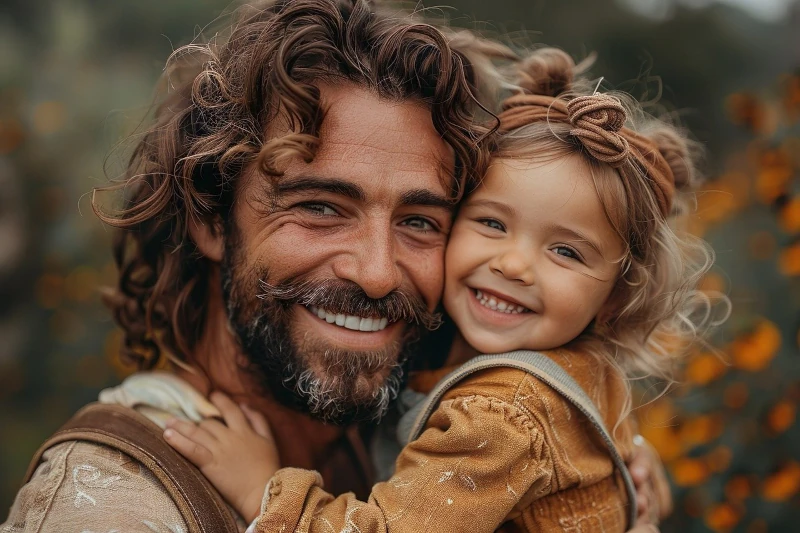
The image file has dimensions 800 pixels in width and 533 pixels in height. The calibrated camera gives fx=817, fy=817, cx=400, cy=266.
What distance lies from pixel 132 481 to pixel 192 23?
8.98 feet

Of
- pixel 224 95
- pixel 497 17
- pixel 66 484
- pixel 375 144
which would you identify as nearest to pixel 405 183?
pixel 375 144

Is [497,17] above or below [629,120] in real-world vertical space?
below

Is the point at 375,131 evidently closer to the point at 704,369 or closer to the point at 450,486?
the point at 450,486

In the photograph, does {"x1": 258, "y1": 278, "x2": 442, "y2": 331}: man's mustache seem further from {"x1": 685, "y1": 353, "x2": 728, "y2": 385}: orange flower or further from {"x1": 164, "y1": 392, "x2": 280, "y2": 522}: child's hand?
{"x1": 685, "y1": 353, "x2": 728, "y2": 385}: orange flower

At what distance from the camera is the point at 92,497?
1.88m

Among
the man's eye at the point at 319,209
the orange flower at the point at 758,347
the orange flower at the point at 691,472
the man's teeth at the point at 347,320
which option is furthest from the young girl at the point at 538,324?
the orange flower at the point at 691,472

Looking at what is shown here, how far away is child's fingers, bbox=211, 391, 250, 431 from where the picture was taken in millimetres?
2330

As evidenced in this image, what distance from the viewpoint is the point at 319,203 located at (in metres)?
2.24

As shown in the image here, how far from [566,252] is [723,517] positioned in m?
1.62

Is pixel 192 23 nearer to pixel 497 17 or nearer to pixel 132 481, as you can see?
pixel 497 17

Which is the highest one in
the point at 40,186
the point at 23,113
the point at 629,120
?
the point at 629,120

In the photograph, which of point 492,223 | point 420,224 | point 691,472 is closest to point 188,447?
point 420,224

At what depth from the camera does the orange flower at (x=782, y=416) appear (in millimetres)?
3109

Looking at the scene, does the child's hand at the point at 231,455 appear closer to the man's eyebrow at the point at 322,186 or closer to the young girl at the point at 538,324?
the young girl at the point at 538,324
